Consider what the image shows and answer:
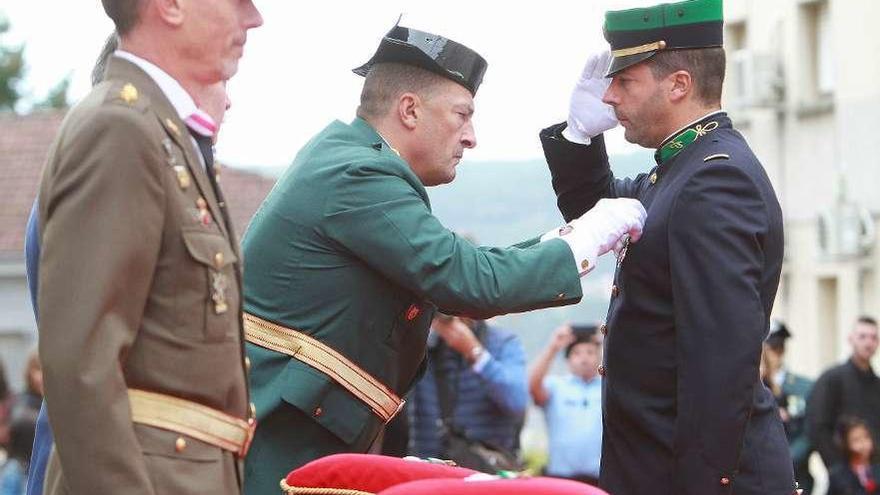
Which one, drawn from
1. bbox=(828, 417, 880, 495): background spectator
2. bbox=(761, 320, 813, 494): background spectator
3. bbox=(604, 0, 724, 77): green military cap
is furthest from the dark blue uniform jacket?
bbox=(828, 417, 880, 495): background spectator

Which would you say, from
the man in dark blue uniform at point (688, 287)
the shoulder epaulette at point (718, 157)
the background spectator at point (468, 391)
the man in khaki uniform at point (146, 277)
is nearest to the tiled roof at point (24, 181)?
the background spectator at point (468, 391)

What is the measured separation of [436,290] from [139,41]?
4.14 ft

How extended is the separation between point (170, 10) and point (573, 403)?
7.37 m

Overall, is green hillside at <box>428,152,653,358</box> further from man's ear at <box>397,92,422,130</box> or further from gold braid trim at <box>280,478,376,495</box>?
gold braid trim at <box>280,478,376,495</box>

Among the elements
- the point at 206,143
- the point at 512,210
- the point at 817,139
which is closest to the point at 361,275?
the point at 206,143

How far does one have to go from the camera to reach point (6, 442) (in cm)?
1032

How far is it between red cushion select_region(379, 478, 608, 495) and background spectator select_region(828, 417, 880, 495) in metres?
9.65

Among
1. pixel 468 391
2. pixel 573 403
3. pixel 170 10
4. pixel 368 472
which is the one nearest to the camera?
pixel 170 10

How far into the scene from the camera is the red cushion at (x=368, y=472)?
158 inches

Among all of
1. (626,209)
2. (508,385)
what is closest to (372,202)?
(626,209)

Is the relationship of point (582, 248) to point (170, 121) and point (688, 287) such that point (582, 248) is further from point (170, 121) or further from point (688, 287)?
point (170, 121)

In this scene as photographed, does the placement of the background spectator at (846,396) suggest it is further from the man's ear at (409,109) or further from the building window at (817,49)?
the building window at (817,49)

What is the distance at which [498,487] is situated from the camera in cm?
352

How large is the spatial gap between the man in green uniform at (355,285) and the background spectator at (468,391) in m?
4.70
